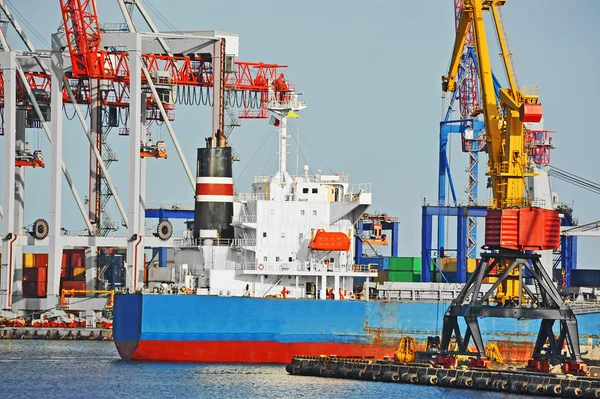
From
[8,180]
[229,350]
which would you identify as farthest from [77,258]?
[229,350]

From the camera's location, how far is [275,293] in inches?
2448

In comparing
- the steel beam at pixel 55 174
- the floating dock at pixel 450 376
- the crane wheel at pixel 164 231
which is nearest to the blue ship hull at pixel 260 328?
the floating dock at pixel 450 376

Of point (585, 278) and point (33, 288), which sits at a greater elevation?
point (585, 278)

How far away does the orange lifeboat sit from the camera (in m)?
62.1

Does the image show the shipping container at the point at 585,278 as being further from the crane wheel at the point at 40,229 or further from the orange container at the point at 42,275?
the orange container at the point at 42,275

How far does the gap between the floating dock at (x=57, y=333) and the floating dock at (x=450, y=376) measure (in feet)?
68.0

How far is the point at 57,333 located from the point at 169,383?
2454 cm

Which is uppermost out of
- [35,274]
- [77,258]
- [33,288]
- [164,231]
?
[164,231]

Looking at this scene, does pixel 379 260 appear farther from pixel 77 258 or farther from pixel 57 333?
pixel 57 333

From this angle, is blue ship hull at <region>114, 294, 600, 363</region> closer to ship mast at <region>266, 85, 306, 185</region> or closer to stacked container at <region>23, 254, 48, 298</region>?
ship mast at <region>266, 85, 306, 185</region>

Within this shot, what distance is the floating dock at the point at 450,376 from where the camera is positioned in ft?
164

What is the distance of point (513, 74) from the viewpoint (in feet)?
191

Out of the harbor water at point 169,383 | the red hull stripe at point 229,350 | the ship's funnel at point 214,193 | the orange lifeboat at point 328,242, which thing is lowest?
the harbor water at point 169,383

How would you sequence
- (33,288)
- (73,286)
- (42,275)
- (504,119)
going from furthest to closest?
1. (73,286)
2. (33,288)
3. (42,275)
4. (504,119)
